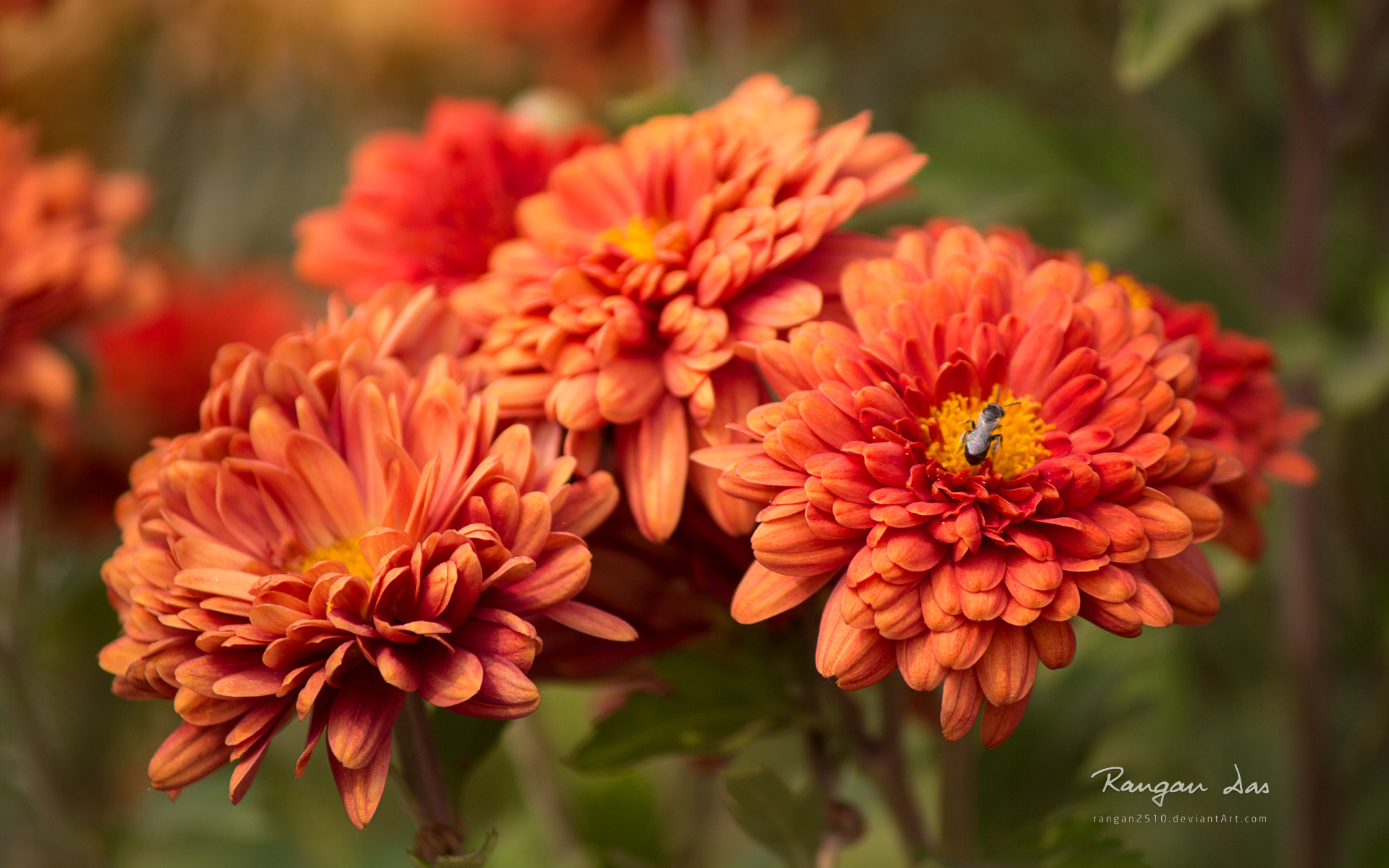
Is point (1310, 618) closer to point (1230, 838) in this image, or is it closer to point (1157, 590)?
point (1230, 838)

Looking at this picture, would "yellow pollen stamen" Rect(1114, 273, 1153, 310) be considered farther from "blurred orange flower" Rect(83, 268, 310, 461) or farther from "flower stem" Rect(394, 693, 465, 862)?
"blurred orange flower" Rect(83, 268, 310, 461)

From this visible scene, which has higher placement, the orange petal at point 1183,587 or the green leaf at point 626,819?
the orange petal at point 1183,587

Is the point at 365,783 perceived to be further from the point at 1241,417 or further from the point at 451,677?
the point at 1241,417

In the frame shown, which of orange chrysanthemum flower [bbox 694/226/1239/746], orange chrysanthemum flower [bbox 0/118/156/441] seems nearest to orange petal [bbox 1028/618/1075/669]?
orange chrysanthemum flower [bbox 694/226/1239/746]

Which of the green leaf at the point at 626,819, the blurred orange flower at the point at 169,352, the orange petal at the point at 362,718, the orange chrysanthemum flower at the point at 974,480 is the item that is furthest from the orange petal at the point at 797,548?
the blurred orange flower at the point at 169,352

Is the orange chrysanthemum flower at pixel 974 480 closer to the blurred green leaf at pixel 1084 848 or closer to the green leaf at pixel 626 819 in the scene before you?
the blurred green leaf at pixel 1084 848

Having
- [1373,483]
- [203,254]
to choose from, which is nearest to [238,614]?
[1373,483]
